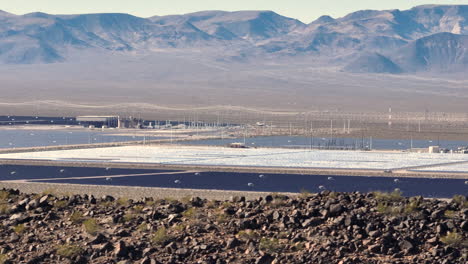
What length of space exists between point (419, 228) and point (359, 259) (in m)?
2.00

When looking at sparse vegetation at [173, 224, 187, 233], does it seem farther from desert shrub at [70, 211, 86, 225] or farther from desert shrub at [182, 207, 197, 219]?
desert shrub at [70, 211, 86, 225]

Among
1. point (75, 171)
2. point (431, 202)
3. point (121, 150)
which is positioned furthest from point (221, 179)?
point (431, 202)

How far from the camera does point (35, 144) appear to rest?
138875mm

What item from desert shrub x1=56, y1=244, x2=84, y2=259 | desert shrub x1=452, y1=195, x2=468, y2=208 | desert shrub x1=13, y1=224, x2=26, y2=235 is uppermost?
desert shrub x1=452, y1=195, x2=468, y2=208

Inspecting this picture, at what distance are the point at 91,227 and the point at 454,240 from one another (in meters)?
8.25

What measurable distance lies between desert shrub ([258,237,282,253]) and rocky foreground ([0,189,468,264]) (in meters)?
0.02

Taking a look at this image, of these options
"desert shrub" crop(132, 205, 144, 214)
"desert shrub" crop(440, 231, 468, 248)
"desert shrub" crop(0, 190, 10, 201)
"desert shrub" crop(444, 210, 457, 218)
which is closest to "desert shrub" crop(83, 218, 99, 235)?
"desert shrub" crop(132, 205, 144, 214)

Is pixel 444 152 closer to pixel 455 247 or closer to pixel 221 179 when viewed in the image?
pixel 221 179

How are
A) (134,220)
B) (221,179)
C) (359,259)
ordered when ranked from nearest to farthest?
(359,259) → (134,220) → (221,179)

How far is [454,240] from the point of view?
2434 centimetres

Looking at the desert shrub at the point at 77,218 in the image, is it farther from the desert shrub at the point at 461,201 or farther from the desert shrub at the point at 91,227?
the desert shrub at the point at 461,201

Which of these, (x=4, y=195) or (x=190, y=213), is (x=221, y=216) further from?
(x=4, y=195)

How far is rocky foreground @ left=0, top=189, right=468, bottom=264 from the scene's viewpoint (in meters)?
24.5

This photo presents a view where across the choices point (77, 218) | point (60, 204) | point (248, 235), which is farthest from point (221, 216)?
point (60, 204)
